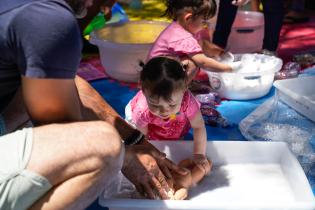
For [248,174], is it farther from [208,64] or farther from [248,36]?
[248,36]

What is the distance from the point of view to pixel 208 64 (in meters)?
1.83

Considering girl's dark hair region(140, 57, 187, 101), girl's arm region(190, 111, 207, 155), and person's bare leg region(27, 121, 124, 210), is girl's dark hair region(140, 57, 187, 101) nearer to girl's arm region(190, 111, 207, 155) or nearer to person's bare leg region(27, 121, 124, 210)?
girl's arm region(190, 111, 207, 155)

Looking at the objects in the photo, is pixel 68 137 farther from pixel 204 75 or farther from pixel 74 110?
pixel 204 75

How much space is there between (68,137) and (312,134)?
42.6 inches

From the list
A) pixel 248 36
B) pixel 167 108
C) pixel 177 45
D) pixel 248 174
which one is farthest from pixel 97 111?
pixel 248 36

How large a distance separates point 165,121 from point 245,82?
59 centimetres

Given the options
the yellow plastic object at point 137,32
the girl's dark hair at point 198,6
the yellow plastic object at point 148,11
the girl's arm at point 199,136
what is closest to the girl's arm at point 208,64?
the girl's dark hair at point 198,6

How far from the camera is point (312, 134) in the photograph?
1646mm

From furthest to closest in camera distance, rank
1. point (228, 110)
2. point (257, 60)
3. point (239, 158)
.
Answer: point (257, 60) < point (228, 110) < point (239, 158)

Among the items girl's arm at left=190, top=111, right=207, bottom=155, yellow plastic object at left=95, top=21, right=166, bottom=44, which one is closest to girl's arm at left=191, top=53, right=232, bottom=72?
girl's arm at left=190, top=111, right=207, bottom=155

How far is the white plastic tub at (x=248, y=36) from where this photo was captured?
8.23 feet

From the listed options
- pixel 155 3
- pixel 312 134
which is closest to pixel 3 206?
pixel 312 134

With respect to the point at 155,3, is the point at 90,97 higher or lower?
higher

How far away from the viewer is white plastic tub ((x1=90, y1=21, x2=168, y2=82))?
2043mm
